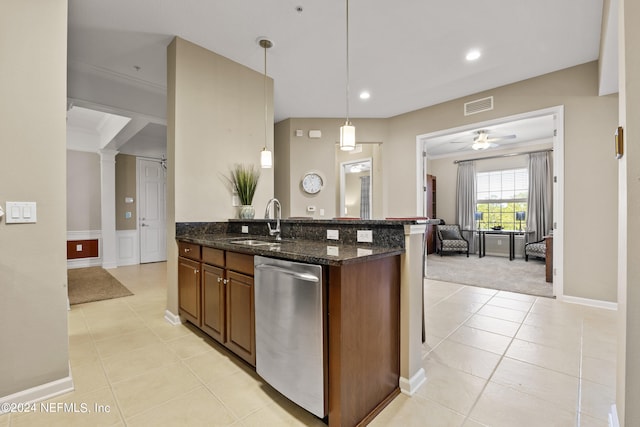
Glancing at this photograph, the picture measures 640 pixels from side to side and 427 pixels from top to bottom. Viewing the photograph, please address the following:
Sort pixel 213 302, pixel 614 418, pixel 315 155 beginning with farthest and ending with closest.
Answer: pixel 315 155
pixel 213 302
pixel 614 418

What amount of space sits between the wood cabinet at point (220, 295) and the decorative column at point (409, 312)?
3.15ft

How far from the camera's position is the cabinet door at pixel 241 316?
6.04 ft

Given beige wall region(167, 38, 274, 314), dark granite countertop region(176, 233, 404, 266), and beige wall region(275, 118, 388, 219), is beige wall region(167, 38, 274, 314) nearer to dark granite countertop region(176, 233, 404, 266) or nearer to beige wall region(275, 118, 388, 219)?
dark granite countertop region(176, 233, 404, 266)

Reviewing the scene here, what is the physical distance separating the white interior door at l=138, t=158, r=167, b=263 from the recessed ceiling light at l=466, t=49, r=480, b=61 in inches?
267

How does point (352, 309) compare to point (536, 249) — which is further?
point (536, 249)

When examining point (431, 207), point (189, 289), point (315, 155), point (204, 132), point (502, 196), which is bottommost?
point (189, 289)

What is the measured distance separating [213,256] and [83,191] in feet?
18.3

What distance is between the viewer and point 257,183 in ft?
11.4

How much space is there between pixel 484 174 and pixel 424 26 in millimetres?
5894

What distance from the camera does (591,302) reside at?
3.27 meters

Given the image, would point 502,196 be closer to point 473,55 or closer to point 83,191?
point 473,55

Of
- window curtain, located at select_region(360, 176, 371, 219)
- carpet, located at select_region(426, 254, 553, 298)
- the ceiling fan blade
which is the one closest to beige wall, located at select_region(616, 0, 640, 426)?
carpet, located at select_region(426, 254, 553, 298)

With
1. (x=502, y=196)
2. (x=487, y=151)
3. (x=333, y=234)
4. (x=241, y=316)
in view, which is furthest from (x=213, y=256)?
(x=502, y=196)

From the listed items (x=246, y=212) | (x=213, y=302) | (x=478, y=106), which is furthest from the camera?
(x=478, y=106)
